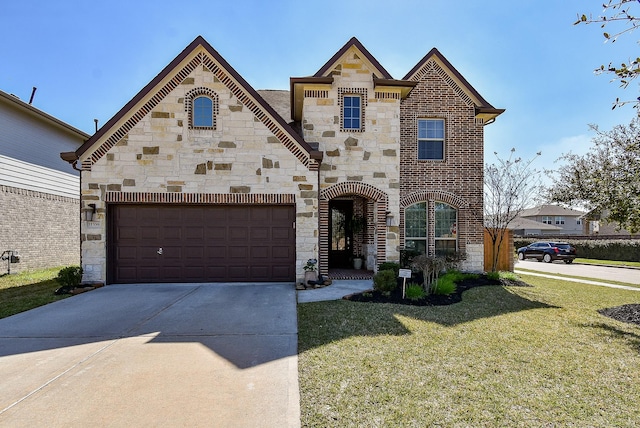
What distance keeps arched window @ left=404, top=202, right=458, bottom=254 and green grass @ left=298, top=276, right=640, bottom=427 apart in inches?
193

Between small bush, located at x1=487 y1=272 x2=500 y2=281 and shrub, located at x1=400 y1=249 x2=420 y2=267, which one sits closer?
small bush, located at x1=487 y1=272 x2=500 y2=281

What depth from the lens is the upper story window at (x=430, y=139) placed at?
12.6 m

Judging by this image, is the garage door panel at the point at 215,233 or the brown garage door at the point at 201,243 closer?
the brown garage door at the point at 201,243

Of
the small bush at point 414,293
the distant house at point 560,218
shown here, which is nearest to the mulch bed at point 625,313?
the small bush at point 414,293

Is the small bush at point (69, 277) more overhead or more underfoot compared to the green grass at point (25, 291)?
more overhead

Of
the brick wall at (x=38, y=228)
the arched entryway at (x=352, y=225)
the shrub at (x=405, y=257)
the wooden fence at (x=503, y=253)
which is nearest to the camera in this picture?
the arched entryway at (x=352, y=225)

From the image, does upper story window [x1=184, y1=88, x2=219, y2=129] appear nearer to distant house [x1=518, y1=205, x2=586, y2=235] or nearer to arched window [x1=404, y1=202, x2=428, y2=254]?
arched window [x1=404, y1=202, x2=428, y2=254]

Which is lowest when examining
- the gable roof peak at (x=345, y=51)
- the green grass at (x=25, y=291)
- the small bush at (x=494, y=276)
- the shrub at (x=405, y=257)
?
the green grass at (x=25, y=291)

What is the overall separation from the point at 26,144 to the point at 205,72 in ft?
33.4

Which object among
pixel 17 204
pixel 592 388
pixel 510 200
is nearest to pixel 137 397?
pixel 592 388

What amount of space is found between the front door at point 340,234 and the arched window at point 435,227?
2354mm

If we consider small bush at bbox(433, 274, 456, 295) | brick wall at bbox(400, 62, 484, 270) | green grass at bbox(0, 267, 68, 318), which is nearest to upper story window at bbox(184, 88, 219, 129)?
green grass at bbox(0, 267, 68, 318)

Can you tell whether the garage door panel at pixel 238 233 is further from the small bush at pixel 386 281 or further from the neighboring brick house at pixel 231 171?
the small bush at pixel 386 281

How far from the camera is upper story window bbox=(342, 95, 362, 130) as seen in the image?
11539 millimetres
